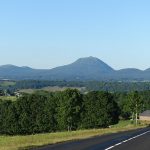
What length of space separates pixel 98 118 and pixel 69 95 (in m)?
15.8

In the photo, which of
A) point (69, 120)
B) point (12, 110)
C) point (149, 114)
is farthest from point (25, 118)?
point (149, 114)

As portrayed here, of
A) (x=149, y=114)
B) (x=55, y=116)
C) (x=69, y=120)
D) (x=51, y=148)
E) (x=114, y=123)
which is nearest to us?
(x=51, y=148)

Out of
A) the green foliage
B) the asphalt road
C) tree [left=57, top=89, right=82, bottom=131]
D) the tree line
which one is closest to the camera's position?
the asphalt road

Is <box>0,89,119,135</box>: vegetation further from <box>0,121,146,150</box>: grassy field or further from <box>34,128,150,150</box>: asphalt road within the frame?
<box>34,128,150,150</box>: asphalt road

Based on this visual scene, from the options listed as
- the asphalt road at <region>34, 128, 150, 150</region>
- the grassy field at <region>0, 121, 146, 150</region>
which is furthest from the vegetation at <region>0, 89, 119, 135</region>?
the asphalt road at <region>34, 128, 150, 150</region>

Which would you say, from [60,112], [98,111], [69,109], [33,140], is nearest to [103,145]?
[33,140]

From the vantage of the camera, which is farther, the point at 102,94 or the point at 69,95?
the point at 102,94

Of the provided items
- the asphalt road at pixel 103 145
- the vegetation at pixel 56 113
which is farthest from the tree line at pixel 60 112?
the asphalt road at pixel 103 145

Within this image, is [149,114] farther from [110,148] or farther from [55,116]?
[110,148]

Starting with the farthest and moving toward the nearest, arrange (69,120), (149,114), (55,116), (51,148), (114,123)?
(149,114) < (114,123) < (55,116) < (69,120) < (51,148)

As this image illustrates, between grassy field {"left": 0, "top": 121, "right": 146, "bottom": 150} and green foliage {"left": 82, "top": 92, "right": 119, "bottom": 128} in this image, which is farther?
green foliage {"left": 82, "top": 92, "right": 119, "bottom": 128}

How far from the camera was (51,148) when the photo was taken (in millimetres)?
29094

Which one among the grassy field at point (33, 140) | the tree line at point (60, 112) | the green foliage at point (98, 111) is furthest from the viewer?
the green foliage at point (98, 111)

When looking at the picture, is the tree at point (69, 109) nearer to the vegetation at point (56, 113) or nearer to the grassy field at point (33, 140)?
the vegetation at point (56, 113)
